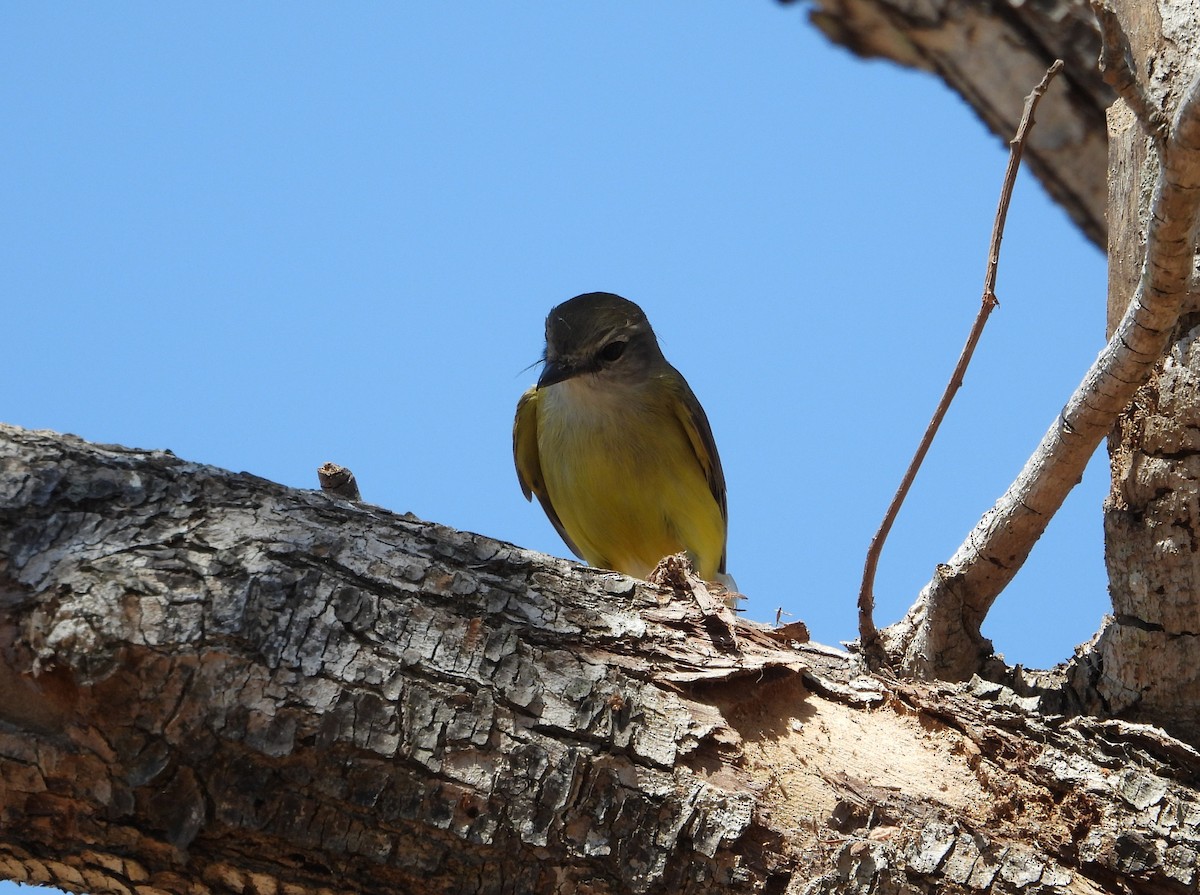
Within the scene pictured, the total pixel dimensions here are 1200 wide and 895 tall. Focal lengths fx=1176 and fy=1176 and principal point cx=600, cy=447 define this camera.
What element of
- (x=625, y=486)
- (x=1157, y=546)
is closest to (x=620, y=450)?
(x=625, y=486)

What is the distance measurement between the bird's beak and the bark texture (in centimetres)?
328

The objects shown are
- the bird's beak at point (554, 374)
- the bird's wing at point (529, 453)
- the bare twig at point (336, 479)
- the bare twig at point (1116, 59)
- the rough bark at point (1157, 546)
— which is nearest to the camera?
the bare twig at point (1116, 59)

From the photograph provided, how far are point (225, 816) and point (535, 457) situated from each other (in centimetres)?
547

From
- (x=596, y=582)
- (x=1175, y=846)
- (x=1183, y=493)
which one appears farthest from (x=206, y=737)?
(x=1183, y=493)

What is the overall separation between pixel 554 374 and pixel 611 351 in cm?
57

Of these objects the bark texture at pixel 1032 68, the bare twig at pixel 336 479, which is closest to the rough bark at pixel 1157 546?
the bare twig at pixel 336 479

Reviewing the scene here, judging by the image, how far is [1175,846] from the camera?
3.23 metres

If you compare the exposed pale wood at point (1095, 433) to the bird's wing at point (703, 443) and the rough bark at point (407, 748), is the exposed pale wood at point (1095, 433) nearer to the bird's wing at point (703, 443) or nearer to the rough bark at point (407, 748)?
the rough bark at point (407, 748)

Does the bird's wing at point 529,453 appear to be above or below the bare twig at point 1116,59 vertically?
above

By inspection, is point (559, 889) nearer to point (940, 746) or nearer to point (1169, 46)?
point (940, 746)

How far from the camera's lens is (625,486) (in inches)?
294

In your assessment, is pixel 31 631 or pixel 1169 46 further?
pixel 1169 46

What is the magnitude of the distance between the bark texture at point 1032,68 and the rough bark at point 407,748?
5124 millimetres

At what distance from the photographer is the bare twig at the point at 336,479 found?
4.00 meters
